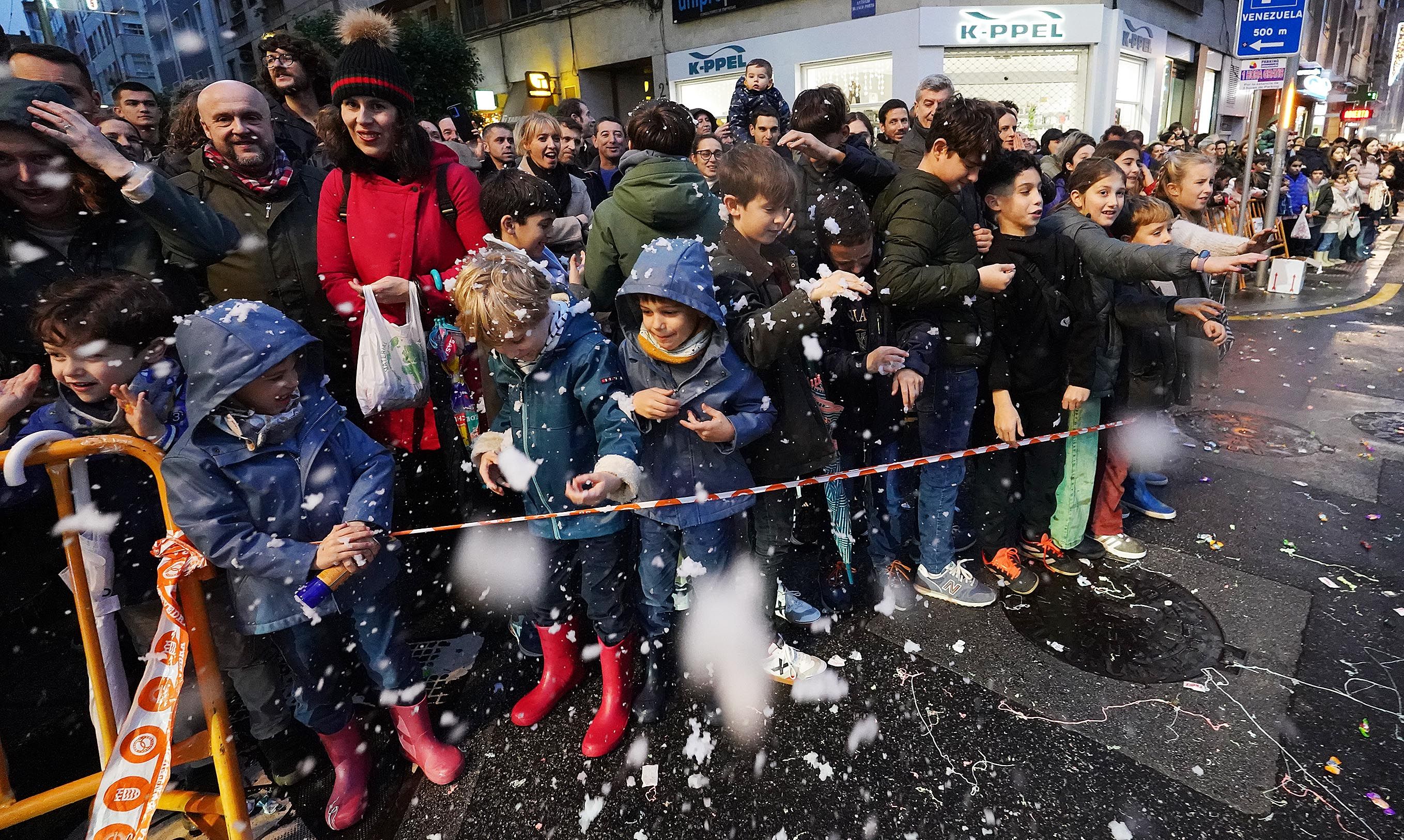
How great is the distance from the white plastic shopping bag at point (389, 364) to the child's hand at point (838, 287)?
5.03ft

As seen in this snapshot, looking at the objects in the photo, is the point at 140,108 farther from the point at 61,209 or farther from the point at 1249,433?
the point at 1249,433

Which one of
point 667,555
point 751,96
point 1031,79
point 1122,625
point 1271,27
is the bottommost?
point 1122,625

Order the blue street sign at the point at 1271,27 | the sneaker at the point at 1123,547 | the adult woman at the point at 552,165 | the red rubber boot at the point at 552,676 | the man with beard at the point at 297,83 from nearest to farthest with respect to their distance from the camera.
Result: the red rubber boot at the point at 552,676 < the sneaker at the point at 1123,547 < the man with beard at the point at 297,83 < the adult woman at the point at 552,165 < the blue street sign at the point at 1271,27

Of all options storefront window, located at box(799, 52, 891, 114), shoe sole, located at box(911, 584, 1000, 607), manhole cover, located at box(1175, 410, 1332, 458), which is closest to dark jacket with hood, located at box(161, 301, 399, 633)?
shoe sole, located at box(911, 584, 1000, 607)

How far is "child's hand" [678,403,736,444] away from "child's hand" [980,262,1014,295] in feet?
4.00

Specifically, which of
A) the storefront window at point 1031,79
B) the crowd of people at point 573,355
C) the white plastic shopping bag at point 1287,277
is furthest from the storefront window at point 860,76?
the crowd of people at point 573,355

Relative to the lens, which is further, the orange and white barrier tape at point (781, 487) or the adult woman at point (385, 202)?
the adult woman at point (385, 202)

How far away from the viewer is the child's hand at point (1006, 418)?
10.6ft

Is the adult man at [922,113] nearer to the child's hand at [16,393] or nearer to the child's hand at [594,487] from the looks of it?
the child's hand at [594,487]

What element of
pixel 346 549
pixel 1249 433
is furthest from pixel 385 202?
pixel 1249 433

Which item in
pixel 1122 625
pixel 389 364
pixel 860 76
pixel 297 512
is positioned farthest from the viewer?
pixel 860 76

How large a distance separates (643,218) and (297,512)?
71.8 inches

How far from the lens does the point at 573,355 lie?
8.02 ft

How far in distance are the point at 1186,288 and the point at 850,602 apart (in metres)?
2.27
